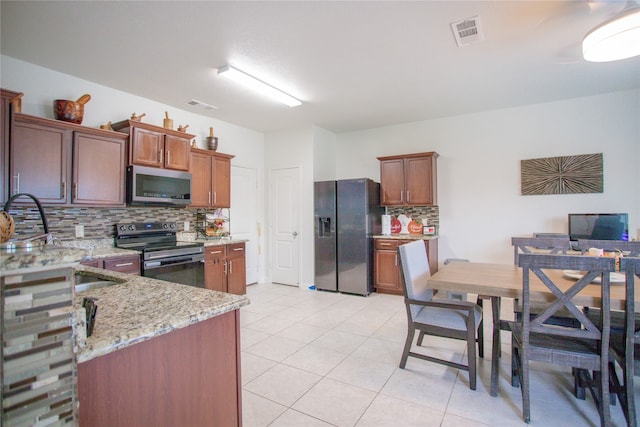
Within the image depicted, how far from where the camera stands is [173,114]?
14.2 ft

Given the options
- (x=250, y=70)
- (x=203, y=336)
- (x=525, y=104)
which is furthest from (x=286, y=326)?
(x=525, y=104)

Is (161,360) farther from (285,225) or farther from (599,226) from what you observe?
(599,226)

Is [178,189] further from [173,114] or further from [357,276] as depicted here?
[357,276]

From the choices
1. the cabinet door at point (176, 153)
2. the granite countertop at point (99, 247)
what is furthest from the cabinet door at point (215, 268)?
the cabinet door at point (176, 153)

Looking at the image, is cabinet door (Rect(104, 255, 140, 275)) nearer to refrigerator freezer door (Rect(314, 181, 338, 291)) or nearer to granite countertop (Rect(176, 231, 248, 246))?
granite countertop (Rect(176, 231, 248, 246))

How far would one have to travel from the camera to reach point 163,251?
3445 mm

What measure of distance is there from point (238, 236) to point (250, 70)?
110 inches

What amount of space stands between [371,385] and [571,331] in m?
1.29

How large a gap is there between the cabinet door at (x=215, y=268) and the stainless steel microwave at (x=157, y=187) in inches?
27.6

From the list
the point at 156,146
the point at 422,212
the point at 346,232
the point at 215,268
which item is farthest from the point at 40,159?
the point at 422,212

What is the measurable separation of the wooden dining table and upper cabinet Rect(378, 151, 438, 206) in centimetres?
232


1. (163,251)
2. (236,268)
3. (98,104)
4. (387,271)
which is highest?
(98,104)

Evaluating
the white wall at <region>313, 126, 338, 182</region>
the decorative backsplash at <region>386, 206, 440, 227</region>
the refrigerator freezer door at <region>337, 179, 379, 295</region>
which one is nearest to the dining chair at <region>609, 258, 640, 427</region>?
the refrigerator freezer door at <region>337, 179, 379, 295</region>

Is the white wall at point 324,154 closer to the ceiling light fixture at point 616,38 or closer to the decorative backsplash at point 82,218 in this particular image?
the decorative backsplash at point 82,218
